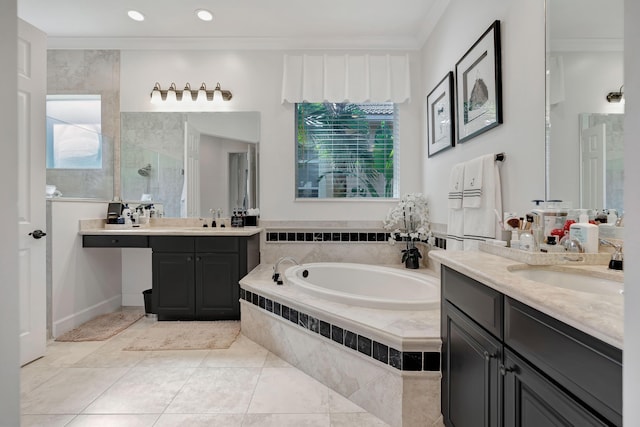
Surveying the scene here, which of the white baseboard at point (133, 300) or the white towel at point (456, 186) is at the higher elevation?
the white towel at point (456, 186)

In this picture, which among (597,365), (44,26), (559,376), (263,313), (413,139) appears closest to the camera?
(597,365)

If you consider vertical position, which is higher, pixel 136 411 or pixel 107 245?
pixel 107 245

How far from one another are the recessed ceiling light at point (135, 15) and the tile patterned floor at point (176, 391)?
2.82m

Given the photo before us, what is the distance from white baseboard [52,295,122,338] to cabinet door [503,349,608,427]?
3131 millimetres

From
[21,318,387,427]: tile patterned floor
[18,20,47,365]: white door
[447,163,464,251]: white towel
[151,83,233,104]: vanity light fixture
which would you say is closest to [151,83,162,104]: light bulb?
[151,83,233,104]: vanity light fixture

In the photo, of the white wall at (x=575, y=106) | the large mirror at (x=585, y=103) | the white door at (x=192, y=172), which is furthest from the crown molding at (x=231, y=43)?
the white wall at (x=575, y=106)

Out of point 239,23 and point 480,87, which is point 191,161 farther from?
point 480,87

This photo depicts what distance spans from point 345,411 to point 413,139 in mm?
2595

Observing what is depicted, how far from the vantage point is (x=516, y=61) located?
1.67m

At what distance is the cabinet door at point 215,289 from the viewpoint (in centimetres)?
277

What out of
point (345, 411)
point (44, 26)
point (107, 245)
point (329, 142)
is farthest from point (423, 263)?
point (44, 26)

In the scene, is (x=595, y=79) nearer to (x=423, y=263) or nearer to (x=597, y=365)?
(x=597, y=365)

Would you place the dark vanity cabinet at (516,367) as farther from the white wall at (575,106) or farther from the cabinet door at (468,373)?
the white wall at (575,106)

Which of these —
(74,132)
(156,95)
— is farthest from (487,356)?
(74,132)
